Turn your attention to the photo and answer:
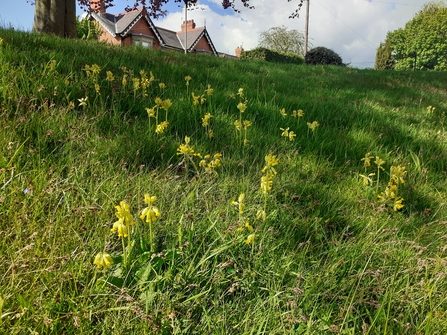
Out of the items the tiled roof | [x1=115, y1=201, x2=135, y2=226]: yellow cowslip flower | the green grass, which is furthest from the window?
[x1=115, y1=201, x2=135, y2=226]: yellow cowslip flower

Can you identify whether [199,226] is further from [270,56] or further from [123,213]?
[270,56]

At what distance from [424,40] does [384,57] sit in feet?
21.4

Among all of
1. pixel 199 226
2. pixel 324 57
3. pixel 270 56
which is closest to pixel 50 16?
pixel 199 226

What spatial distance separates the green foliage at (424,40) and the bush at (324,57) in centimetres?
3674

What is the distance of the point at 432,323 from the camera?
1235 mm

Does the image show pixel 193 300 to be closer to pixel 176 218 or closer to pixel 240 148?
pixel 176 218

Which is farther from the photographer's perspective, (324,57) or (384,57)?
(384,57)

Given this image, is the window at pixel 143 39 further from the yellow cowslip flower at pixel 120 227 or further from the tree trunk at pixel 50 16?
the yellow cowslip flower at pixel 120 227

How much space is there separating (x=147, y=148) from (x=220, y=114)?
3.59 ft

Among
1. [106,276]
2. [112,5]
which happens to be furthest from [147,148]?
[112,5]

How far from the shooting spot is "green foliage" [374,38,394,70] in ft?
166

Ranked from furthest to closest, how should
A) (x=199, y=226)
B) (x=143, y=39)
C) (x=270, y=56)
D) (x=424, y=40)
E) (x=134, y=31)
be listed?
(x=424, y=40) < (x=143, y=39) < (x=134, y=31) < (x=270, y=56) < (x=199, y=226)

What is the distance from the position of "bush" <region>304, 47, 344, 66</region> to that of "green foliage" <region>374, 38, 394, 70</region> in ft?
117

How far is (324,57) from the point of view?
782 inches
